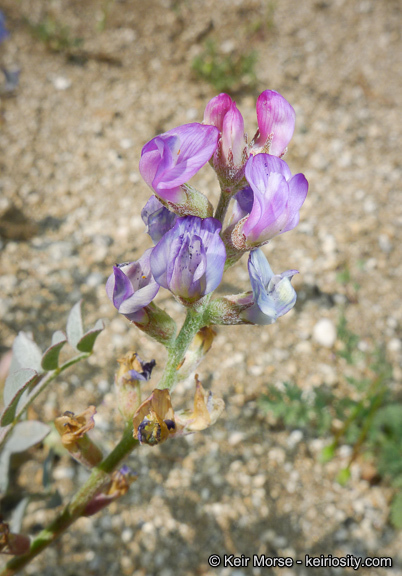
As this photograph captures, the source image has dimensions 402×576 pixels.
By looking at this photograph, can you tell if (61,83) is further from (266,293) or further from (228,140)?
(266,293)

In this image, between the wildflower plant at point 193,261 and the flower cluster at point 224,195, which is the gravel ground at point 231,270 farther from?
the flower cluster at point 224,195

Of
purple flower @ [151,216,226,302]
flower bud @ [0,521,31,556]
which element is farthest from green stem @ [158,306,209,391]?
flower bud @ [0,521,31,556]

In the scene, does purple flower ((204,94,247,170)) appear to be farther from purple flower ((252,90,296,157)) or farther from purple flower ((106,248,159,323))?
purple flower ((106,248,159,323))

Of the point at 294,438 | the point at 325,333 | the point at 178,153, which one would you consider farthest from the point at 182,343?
the point at 325,333

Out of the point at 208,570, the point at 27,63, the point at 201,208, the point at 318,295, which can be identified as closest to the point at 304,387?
the point at 318,295

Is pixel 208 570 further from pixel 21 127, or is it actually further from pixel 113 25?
pixel 113 25
